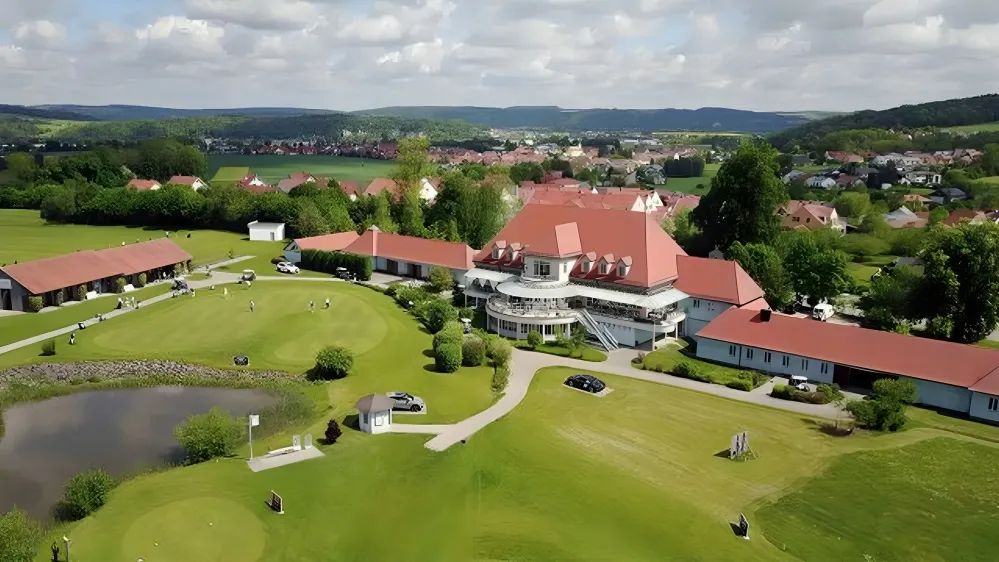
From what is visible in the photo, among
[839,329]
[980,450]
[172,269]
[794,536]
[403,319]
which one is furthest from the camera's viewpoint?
[172,269]

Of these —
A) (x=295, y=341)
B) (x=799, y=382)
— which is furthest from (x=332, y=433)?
(x=799, y=382)

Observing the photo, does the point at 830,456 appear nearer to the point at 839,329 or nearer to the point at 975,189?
the point at 839,329

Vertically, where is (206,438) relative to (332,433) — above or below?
above

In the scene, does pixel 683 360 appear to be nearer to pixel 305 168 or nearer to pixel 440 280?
pixel 440 280

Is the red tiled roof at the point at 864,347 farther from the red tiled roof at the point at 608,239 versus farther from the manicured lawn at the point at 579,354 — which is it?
the manicured lawn at the point at 579,354

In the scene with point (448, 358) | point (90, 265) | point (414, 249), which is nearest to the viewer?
point (448, 358)

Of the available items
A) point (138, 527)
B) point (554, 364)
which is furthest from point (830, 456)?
point (138, 527)

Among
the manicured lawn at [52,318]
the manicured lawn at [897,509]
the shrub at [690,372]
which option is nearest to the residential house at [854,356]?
the shrub at [690,372]

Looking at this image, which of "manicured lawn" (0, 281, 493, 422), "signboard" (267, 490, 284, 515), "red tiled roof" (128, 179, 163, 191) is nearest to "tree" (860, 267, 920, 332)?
"manicured lawn" (0, 281, 493, 422)
